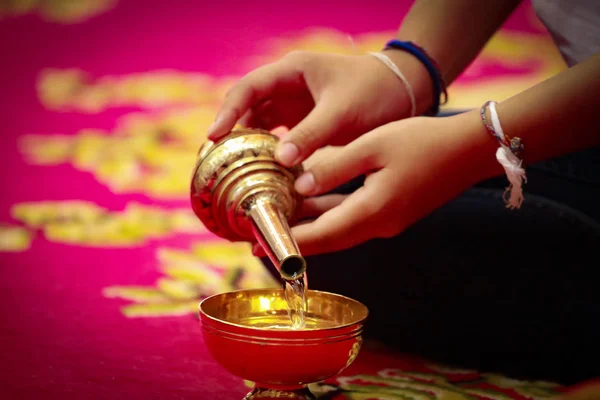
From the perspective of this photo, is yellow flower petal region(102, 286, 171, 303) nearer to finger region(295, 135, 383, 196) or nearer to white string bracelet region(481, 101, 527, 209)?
finger region(295, 135, 383, 196)

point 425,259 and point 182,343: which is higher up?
point 425,259

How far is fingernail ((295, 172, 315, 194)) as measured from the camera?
0.84m

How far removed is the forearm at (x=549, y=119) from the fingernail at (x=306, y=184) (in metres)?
0.20

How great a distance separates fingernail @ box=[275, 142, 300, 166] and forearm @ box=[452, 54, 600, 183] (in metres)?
0.21

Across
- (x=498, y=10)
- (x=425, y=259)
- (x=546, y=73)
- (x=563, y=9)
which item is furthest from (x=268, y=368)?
(x=546, y=73)

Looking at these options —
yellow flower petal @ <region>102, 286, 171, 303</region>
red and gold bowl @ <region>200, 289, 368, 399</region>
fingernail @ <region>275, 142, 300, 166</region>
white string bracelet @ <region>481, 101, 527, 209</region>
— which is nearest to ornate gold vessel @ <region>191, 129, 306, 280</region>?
fingernail @ <region>275, 142, 300, 166</region>

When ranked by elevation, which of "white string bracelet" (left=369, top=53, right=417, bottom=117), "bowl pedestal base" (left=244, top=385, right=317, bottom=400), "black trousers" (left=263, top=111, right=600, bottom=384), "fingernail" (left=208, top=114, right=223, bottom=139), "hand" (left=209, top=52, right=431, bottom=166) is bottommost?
"bowl pedestal base" (left=244, top=385, right=317, bottom=400)

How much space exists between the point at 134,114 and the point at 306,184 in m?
1.55

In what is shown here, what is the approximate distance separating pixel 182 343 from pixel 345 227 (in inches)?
12.3

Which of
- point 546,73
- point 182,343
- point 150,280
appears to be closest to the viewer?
point 182,343

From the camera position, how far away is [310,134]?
867mm

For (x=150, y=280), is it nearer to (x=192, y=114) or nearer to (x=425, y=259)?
(x=425, y=259)

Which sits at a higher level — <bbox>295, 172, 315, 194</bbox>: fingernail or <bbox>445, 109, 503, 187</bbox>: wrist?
<bbox>445, 109, 503, 187</bbox>: wrist

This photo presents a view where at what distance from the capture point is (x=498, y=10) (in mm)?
1156
